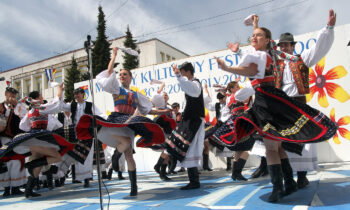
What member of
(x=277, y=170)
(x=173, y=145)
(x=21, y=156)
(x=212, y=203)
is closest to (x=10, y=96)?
(x=21, y=156)

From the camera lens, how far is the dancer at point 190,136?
347 cm

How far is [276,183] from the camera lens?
7.48 feet

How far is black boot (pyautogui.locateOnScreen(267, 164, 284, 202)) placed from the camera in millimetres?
2232

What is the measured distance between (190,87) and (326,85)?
3.35 metres

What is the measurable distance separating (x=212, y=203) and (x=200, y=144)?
1.28 metres

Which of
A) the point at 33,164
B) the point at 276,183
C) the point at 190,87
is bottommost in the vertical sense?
the point at 276,183

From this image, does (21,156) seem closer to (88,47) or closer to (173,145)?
(173,145)

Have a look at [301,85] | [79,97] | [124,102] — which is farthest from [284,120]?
[79,97]

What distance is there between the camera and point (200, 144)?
361 cm

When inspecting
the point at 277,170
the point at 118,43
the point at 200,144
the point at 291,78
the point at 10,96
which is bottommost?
the point at 277,170

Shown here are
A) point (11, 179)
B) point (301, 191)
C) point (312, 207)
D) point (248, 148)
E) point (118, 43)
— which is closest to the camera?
point (312, 207)

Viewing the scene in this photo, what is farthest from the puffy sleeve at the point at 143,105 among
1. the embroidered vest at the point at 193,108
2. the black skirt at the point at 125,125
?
the embroidered vest at the point at 193,108

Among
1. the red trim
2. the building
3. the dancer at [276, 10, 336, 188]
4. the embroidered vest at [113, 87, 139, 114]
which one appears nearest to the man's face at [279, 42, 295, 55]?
the dancer at [276, 10, 336, 188]

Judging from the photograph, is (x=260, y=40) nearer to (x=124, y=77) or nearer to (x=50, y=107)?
(x=124, y=77)
